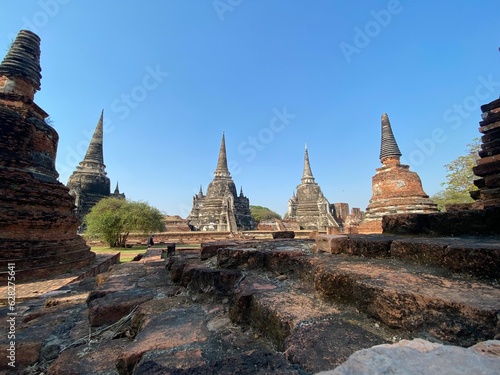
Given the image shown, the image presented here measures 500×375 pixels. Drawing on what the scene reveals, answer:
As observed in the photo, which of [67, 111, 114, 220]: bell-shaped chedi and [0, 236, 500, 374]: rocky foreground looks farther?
[67, 111, 114, 220]: bell-shaped chedi

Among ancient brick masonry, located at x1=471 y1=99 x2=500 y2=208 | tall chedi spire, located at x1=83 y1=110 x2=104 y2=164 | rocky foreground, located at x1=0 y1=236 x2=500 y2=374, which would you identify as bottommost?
rocky foreground, located at x1=0 y1=236 x2=500 y2=374

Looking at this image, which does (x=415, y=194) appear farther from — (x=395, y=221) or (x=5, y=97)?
(x=5, y=97)

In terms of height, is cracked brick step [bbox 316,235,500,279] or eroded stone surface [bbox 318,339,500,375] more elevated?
cracked brick step [bbox 316,235,500,279]

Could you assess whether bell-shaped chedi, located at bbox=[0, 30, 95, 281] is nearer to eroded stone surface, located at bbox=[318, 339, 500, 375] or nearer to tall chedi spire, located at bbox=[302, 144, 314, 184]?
eroded stone surface, located at bbox=[318, 339, 500, 375]

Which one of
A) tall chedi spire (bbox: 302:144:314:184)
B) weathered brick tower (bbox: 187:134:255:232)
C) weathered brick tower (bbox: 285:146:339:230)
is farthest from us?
tall chedi spire (bbox: 302:144:314:184)

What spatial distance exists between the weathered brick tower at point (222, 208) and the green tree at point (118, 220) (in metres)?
7.64

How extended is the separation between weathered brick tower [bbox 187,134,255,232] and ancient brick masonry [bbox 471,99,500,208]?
1971 centimetres

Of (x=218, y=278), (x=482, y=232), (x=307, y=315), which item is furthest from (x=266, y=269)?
(x=482, y=232)

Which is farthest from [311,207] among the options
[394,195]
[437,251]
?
[437,251]

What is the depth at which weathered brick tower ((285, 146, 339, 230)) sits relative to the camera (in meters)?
27.7

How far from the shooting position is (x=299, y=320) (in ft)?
4.06

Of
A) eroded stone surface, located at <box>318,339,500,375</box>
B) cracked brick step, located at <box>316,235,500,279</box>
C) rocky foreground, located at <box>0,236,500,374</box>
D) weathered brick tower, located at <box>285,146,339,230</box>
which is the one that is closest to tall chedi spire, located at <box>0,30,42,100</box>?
rocky foreground, located at <box>0,236,500,374</box>

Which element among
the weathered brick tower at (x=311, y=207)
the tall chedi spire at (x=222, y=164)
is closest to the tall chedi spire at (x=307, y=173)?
the weathered brick tower at (x=311, y=207)

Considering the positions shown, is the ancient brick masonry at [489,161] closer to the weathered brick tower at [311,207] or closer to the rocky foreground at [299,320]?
the rocky foreground at [299,320]
